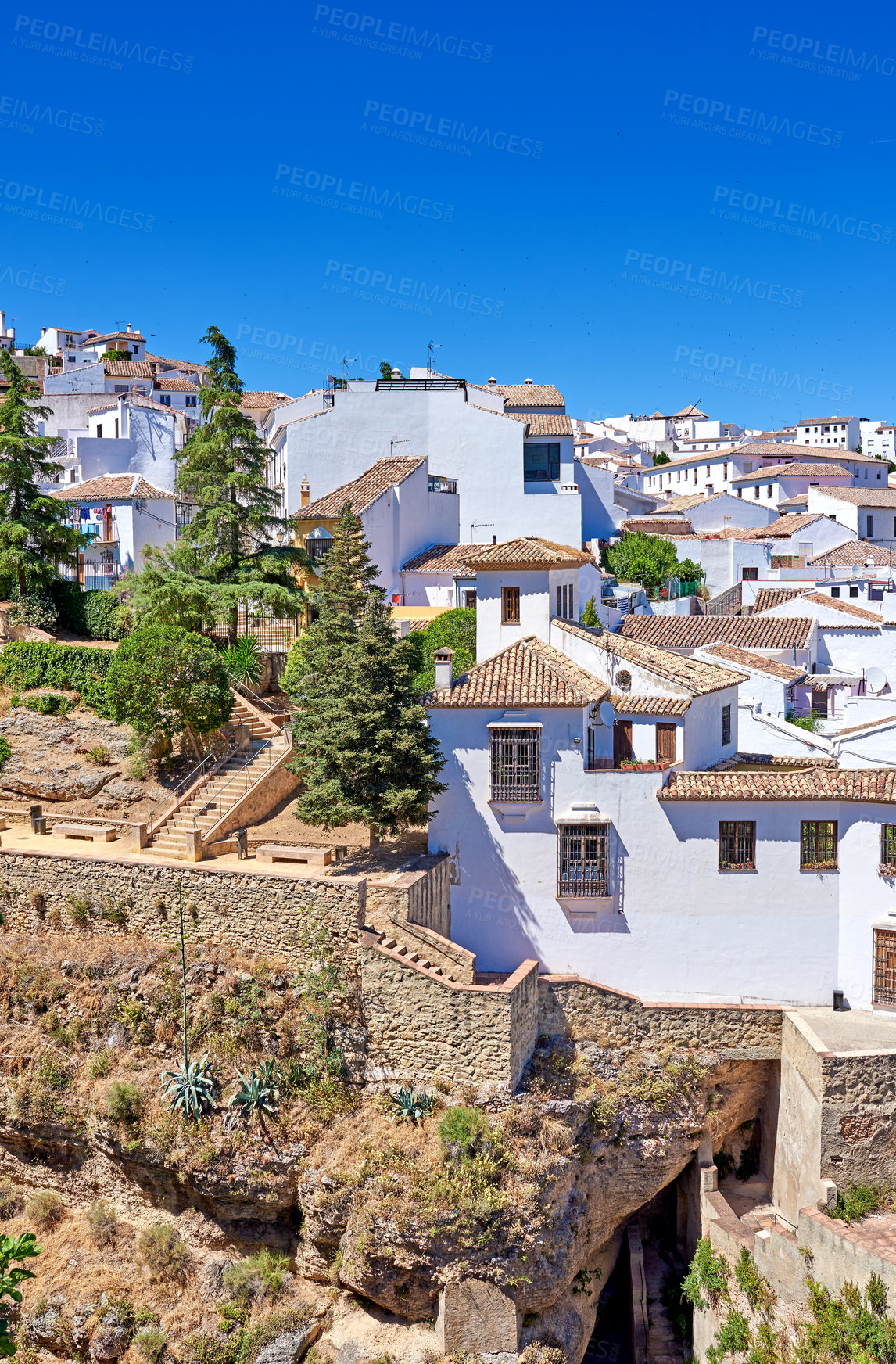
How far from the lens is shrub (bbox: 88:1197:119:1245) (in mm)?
18891

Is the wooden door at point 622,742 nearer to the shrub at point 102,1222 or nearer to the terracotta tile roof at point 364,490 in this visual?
the shrub at point 102,1222

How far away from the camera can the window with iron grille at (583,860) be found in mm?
19562

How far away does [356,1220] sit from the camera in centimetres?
1684

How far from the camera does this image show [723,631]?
108 feet

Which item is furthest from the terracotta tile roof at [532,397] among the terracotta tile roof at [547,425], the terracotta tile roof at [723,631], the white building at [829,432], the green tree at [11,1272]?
the white building at [829,432]

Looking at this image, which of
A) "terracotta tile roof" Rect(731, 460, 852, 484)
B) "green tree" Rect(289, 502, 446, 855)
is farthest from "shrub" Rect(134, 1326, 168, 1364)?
"terracotta tile roof" Rect(731, 460, 852, 484)

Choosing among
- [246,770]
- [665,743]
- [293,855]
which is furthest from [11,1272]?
[665,743]

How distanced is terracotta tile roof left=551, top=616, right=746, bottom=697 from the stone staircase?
25.7ft

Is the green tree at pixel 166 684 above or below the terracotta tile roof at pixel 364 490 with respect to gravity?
below

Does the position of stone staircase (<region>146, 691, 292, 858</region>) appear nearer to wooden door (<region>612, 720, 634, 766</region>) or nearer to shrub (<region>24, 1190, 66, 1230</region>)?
shrub (<region>24, 1190, 66, 1230</region>)

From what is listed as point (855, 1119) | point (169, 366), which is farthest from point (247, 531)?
point (169, 366)

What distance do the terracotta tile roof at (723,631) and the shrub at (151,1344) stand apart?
22.1 m

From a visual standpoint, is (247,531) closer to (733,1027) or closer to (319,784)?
(319,784)

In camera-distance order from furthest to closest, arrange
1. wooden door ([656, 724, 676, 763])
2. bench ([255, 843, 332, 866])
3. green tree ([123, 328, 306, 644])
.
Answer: green tree ([123, 328, 306, 644]), wooden door ([656, 724, 676, 763]), bench ([255, 843, 332, 866])
